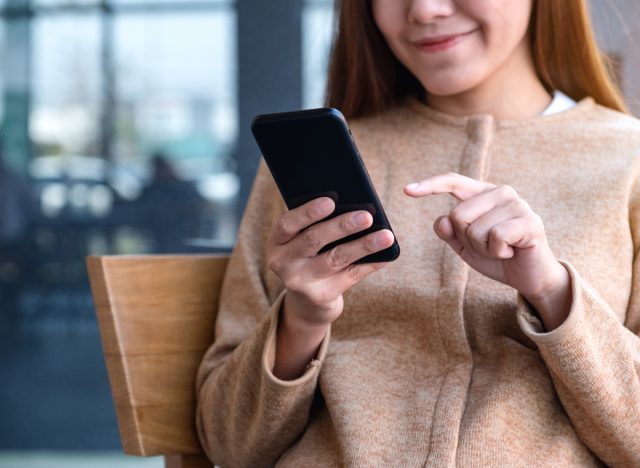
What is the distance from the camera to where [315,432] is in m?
1.27

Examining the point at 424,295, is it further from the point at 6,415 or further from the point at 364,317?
the point at 6,415

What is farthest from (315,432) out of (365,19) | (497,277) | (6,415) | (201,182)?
(6,415)

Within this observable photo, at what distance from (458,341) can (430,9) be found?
430mm

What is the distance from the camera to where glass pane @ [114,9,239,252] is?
263cm

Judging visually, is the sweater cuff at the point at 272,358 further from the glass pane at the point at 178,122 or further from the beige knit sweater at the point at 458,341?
the glass pane at the point at 178,122

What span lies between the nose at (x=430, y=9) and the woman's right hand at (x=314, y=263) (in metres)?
0.36

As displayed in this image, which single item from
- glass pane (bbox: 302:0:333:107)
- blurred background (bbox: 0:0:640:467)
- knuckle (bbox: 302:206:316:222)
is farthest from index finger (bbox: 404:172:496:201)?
blurred background (bbox: 0:0:640:467)

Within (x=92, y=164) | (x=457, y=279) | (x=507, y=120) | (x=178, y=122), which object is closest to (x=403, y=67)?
(x=507, y=120)

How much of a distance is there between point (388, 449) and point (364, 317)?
0.20m

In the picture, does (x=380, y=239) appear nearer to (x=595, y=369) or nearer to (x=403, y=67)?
(x=595, y=369)

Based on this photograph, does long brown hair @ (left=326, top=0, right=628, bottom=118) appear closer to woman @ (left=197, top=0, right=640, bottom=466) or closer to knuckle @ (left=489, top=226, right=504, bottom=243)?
woman @ (left=197, top=0, right=640, bottom=466)

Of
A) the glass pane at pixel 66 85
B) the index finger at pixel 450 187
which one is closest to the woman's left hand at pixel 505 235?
the index finger at pixel 450 187

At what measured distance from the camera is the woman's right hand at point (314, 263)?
1034 mm

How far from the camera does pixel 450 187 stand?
1031mm
